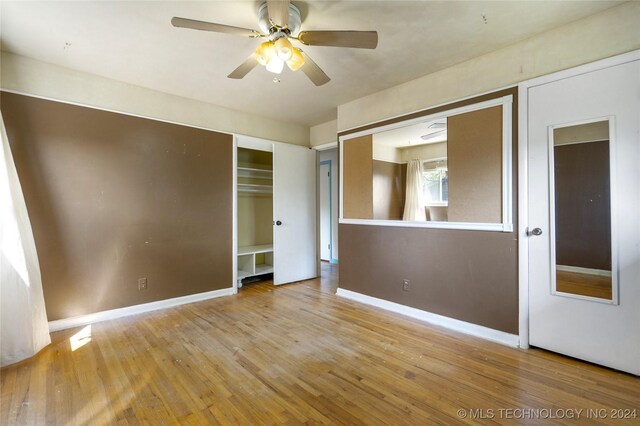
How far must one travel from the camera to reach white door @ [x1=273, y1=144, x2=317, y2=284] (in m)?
4.37

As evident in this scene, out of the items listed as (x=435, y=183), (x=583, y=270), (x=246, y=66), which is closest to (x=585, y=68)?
(x=435, y=183)

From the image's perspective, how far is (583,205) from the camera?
2172 millimetres

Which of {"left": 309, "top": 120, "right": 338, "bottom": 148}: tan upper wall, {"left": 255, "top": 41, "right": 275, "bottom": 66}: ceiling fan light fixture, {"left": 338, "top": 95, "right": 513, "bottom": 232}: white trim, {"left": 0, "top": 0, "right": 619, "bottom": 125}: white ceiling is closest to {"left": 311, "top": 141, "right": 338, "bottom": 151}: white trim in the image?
{"left": 309, "top": 120, "right": 338, "bottom": 148}: tan upper wall

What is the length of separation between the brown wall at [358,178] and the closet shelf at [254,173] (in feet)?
5.04

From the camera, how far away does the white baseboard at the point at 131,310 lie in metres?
2.85

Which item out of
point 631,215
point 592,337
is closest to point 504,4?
point 631,215

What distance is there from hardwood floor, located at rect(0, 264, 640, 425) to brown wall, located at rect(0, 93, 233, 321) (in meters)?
0.57

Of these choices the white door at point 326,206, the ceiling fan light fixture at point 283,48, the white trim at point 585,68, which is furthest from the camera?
the white door at point 326,206

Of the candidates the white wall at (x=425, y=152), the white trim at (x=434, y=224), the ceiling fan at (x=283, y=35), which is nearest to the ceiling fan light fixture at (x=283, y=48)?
the ceiling fan at (x=283, y=35)

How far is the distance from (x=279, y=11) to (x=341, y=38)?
0.43m

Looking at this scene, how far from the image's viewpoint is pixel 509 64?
2.50 metres

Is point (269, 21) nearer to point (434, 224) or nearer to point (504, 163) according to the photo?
point (504, 163)

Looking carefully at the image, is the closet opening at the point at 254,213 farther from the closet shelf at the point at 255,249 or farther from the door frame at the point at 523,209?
the door frame at the point at 523,209

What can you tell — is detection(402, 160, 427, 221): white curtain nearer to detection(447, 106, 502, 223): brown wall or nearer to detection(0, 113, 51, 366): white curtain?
detection(447, 106, 502, 223): brown wall
